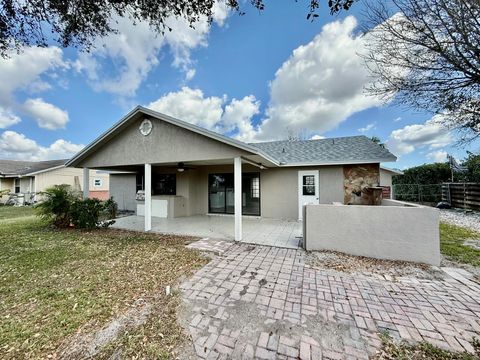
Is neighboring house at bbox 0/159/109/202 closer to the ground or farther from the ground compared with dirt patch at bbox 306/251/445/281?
farther from the ground

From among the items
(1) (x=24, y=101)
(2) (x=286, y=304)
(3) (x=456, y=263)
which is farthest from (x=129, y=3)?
(1) (x=24, y=101)

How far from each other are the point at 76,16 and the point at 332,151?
997 cm

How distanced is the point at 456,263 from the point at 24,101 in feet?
65.0

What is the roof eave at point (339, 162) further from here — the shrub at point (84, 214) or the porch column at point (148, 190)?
the shrub at point (84, 214)

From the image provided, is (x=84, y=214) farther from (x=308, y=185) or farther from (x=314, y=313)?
(x=308, y=185)

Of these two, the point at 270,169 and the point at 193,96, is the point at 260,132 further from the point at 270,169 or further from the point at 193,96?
the point at 270,169

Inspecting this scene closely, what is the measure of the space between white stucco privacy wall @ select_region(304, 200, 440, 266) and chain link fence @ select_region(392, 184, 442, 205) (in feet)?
45.7

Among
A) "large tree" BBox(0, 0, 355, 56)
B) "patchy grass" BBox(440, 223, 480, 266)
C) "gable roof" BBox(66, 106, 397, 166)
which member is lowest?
"patchy grass" BBox(440, 223, 480, 266)

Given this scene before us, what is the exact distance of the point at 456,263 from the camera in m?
4.64

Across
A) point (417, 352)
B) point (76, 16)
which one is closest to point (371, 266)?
point (417, 352)

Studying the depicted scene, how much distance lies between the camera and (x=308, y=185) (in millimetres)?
9531

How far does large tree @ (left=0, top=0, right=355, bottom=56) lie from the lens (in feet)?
13.1

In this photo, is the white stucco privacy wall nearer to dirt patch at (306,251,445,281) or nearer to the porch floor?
dirt patch at (306,251,445,281)

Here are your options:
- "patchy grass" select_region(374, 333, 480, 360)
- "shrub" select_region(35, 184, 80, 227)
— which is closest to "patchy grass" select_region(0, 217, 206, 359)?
"shrub" select_region(35, 184, 80, 227)
